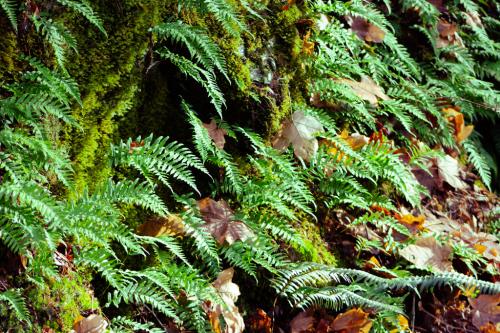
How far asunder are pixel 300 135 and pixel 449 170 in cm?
147

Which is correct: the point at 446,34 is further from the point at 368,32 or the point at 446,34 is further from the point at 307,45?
the point at 307,45

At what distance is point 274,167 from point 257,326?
3.13 feet

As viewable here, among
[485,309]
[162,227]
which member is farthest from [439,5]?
[162,227]

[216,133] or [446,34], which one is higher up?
[216,133]

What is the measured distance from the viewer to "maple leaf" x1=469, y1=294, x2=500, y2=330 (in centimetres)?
337

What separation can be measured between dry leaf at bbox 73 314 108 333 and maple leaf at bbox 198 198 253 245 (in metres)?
0.78

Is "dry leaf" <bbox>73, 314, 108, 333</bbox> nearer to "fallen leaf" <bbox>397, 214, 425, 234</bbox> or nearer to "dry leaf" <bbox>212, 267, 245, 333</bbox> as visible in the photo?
"dry leaf" <bbox>212, 267, 245, 333</bbox>

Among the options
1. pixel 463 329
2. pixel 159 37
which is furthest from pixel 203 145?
pixel 463 329

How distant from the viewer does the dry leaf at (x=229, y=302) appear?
270 cm

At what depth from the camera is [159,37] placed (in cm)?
317

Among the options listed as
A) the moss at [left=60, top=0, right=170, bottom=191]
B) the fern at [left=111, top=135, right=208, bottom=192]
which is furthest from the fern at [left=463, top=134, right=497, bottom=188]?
the moss at [left=60, top=0, right=170, bottom=191]

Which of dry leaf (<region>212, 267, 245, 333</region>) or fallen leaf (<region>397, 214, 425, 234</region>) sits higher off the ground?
dry leaf (<region>212, 267, 245, 333</region>)

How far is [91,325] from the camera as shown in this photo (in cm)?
236

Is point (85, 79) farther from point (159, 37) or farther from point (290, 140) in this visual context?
point (290, 140)
